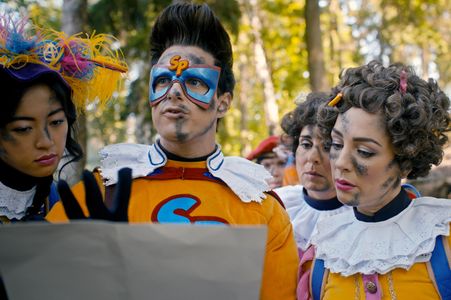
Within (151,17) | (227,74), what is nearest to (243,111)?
(151,17)

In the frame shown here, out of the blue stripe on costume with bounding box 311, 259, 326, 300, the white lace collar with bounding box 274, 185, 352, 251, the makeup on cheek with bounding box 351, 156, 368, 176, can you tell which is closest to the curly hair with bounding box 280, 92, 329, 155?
the white lace collar with bounding box 274, 185, 352, 251

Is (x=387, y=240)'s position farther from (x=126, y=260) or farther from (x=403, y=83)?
(x=126, y=260)

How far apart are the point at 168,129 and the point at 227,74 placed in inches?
18.8

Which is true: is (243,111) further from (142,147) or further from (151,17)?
(142,147)

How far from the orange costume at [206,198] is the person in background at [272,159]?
2675 mm

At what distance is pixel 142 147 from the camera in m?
2.69

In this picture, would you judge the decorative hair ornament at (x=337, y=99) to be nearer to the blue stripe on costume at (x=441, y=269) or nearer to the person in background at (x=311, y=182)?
the person in background at (x=311, y=182)

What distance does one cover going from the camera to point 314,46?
8938mm

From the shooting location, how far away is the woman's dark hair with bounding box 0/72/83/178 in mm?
2254

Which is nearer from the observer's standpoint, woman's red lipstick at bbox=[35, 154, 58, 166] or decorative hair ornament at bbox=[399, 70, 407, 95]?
woman's red lipstick at bbox=[35, 154, 58, 166]

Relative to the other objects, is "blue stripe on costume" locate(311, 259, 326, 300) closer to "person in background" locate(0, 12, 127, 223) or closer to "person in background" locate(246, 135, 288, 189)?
"person in background" locate(0, 12, 127, 223)

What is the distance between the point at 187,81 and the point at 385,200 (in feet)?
3.51

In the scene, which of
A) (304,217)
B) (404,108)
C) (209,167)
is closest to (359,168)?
(404,108)

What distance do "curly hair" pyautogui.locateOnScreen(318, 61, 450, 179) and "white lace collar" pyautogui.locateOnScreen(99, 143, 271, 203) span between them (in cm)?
48
